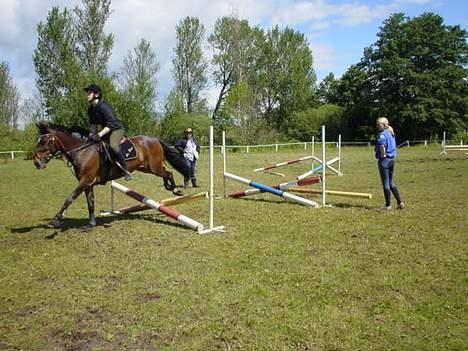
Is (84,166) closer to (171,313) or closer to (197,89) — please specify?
(171,313)

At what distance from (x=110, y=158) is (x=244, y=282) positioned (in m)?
4.72

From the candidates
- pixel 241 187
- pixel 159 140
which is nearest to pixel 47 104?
pixel 241 187

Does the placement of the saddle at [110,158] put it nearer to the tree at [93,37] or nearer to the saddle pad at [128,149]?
the saddle pad at [128,149]

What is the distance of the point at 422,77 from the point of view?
167 feet

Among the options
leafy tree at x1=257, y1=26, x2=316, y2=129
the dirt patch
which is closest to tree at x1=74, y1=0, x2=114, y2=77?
leafy tree at x1=257, y1=26, x2=316, y2=129

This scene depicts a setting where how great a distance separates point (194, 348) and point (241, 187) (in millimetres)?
12260

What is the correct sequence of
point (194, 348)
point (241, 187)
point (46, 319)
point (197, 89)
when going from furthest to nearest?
point (197, 89)
point (241, 187)
point (46, 319)
point (194, 348)

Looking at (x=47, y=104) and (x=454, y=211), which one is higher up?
(x=47, y=104)

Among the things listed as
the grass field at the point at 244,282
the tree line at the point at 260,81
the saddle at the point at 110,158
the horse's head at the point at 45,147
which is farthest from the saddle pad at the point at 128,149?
the tree line at the point at 260,81

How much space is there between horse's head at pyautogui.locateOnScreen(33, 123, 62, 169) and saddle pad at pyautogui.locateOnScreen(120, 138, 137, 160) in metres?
1.28

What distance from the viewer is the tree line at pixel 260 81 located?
43156 mm

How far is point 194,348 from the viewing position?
13.1 feet

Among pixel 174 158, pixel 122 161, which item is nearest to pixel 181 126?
pixel 174 158

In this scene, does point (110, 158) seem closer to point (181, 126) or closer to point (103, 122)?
point (103, 122)
